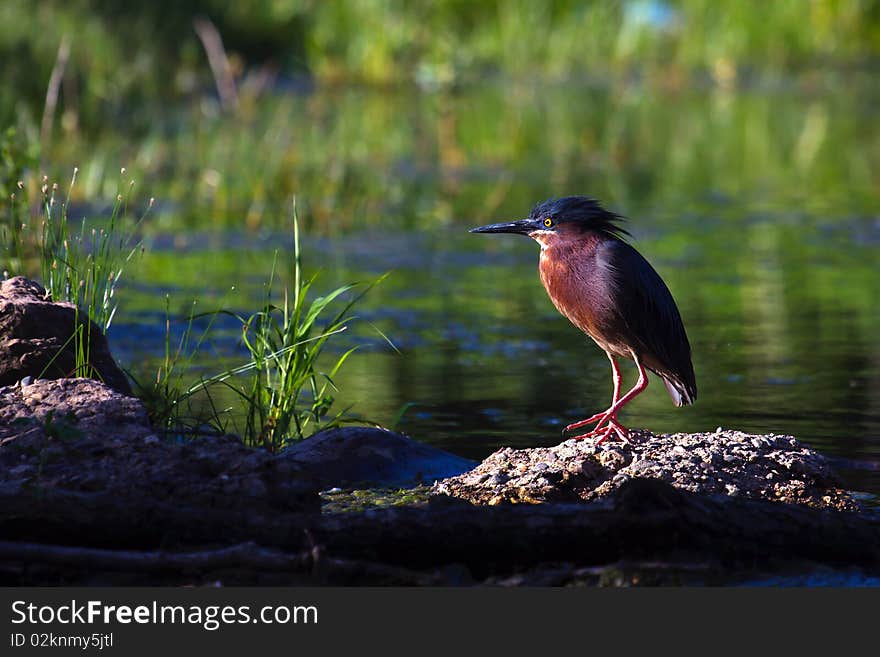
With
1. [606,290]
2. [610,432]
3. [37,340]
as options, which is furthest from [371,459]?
[37,340]

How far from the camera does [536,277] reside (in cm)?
1149

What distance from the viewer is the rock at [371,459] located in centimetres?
612

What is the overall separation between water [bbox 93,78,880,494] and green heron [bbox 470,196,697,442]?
0.64m

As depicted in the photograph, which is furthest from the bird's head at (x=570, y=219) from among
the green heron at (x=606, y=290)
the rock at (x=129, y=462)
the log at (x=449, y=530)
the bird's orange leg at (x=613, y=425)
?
the log at (x=449, y=530)

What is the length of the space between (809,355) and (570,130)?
10.6 metres

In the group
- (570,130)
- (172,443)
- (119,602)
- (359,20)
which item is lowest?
(119,602)

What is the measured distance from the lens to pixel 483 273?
11.6 m

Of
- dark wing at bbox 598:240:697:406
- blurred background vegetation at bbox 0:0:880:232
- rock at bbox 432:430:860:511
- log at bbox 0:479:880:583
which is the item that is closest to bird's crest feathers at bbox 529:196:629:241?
dark wing at bbox 598:240:697:406

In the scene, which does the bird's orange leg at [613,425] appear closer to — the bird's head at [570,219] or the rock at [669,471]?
the rock at [669,471]

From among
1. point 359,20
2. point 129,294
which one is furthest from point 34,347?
point 359,20

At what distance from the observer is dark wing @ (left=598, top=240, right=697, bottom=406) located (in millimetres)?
6305

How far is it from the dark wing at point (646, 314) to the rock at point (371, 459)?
0.82 m

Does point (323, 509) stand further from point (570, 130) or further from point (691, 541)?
point (570, 130)

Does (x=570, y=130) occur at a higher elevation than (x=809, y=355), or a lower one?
higher
